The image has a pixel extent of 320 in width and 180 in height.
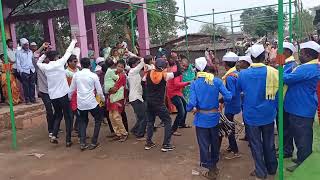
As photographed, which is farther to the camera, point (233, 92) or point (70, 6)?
point (70, 6)

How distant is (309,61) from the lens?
4.61 metres

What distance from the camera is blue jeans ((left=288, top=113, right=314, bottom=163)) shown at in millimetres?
4660

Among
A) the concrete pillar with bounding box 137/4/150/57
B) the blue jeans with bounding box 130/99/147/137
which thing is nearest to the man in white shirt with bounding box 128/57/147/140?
the blue jeans with bounding box 130/99/147/137

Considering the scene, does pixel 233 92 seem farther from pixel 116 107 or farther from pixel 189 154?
pixel 116 107

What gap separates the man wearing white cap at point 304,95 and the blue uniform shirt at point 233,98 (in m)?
0.74

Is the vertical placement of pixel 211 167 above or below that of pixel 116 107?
below

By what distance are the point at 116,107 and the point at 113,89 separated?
0.32m

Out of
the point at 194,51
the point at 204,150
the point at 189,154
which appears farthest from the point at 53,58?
the point at 194,51

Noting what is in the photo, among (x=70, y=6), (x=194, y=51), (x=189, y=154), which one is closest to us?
(x=189, y=154)

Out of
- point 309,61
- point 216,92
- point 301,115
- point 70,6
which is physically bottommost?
point 301,115

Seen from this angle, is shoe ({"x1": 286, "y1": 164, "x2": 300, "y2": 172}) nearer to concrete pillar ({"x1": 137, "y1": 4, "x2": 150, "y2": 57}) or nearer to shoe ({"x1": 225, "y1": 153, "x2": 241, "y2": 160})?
shoe ({"x1": 225, "y1": 153, "x2": 241, "y2": 160})

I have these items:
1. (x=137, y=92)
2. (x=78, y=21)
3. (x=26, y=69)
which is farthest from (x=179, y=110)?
(x=78, y=21)

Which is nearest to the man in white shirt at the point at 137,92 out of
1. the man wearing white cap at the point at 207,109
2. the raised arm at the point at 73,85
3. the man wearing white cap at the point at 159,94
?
the man wearing white cap at the point at 159,94

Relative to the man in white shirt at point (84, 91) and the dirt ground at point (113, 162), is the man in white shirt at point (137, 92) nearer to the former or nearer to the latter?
the dirt ground at point (113, 162)
